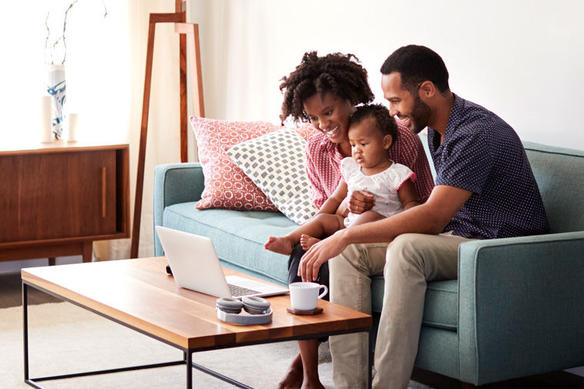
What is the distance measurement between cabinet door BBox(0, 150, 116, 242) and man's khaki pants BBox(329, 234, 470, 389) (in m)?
2.02

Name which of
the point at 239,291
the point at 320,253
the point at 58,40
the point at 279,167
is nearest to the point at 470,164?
the point at 320,253

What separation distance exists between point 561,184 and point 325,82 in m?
0.76

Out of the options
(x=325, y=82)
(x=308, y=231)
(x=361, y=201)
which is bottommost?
(x=308, y=231)

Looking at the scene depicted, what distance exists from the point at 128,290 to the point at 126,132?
2487mm

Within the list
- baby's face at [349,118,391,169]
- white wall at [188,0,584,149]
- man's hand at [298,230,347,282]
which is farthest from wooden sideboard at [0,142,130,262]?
man's hand at [298,230,347,282]

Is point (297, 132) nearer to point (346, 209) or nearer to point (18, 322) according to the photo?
point (346, 209)

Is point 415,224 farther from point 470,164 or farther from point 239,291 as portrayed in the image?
point 239,291

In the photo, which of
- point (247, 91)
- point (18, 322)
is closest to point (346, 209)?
point (18, 322)

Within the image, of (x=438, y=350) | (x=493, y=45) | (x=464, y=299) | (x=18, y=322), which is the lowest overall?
(x=18, y=322)

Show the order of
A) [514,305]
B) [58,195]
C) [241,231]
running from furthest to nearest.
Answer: [58,195], [241,231], [514,305]

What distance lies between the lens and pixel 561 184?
2.56 meters

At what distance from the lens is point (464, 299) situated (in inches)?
85.3

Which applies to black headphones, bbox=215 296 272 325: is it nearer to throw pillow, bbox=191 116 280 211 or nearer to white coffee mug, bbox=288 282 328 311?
white coffee mug, bbox=288 282 328 311

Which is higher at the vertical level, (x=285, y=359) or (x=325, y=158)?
(x=325, y=158)
